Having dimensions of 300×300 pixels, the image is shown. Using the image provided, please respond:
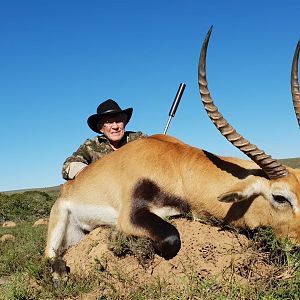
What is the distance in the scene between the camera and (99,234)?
5457 millimetres

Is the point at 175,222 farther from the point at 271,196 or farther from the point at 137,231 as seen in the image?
the point at 271,196

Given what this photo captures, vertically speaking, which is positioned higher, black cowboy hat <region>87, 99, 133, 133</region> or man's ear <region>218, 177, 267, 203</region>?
black cowboy hat <region>87, 99, 133, 133</region>

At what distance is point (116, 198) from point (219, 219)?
1249 millimetres

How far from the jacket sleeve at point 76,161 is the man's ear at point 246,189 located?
2.93 m

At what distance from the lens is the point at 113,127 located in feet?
26.3

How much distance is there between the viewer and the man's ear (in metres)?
4.67

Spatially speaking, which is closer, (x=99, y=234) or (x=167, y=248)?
(x=167, y=248)

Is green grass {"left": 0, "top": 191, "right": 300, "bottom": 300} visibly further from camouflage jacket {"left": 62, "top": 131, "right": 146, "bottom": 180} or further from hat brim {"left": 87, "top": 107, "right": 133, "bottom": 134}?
hat brim {"left": 87, "top": 107, "right": 133, "bottom": 134}

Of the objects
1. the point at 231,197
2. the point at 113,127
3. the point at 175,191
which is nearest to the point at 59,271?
the point at 175,191

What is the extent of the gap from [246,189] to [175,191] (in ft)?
2.73

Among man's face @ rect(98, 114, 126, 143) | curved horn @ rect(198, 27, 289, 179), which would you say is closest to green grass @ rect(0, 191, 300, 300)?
curved horn @ rect(198, 27, 289, 179)

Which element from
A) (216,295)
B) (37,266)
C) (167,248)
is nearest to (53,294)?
(37,266)

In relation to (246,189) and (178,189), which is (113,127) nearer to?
(178,189)

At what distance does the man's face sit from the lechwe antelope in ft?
6.69
